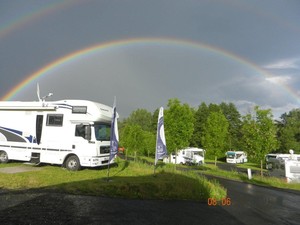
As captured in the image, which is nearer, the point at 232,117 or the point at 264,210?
the point at 264,210

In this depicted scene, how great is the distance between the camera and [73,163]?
15.1 m

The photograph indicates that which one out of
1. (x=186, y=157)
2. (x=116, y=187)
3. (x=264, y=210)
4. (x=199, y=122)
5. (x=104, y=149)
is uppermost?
(x=199, y=122)

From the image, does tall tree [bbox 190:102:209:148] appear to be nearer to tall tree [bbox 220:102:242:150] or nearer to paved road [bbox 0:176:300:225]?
tall tree [bbox 220:102:242:150]

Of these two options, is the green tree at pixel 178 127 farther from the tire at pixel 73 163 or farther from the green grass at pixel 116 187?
the green grass at pixel 116 187

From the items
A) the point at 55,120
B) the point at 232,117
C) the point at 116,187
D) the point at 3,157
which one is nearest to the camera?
the point at 116,187

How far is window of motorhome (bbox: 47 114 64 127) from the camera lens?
15.6 m

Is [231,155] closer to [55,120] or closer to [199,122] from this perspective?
[199,122]

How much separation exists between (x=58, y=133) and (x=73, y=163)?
212 cm

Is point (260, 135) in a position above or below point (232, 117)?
below

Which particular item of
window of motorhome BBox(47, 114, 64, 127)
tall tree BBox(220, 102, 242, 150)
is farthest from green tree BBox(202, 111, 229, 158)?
tall tree BBox(220, 102, 242, 150)

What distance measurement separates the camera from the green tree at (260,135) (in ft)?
74.3

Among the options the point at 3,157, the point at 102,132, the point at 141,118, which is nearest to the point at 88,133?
the point at 102,132

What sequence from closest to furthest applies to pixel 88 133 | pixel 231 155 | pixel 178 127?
pixel 88 133 → pixel 178 127 → pixel 231 155
